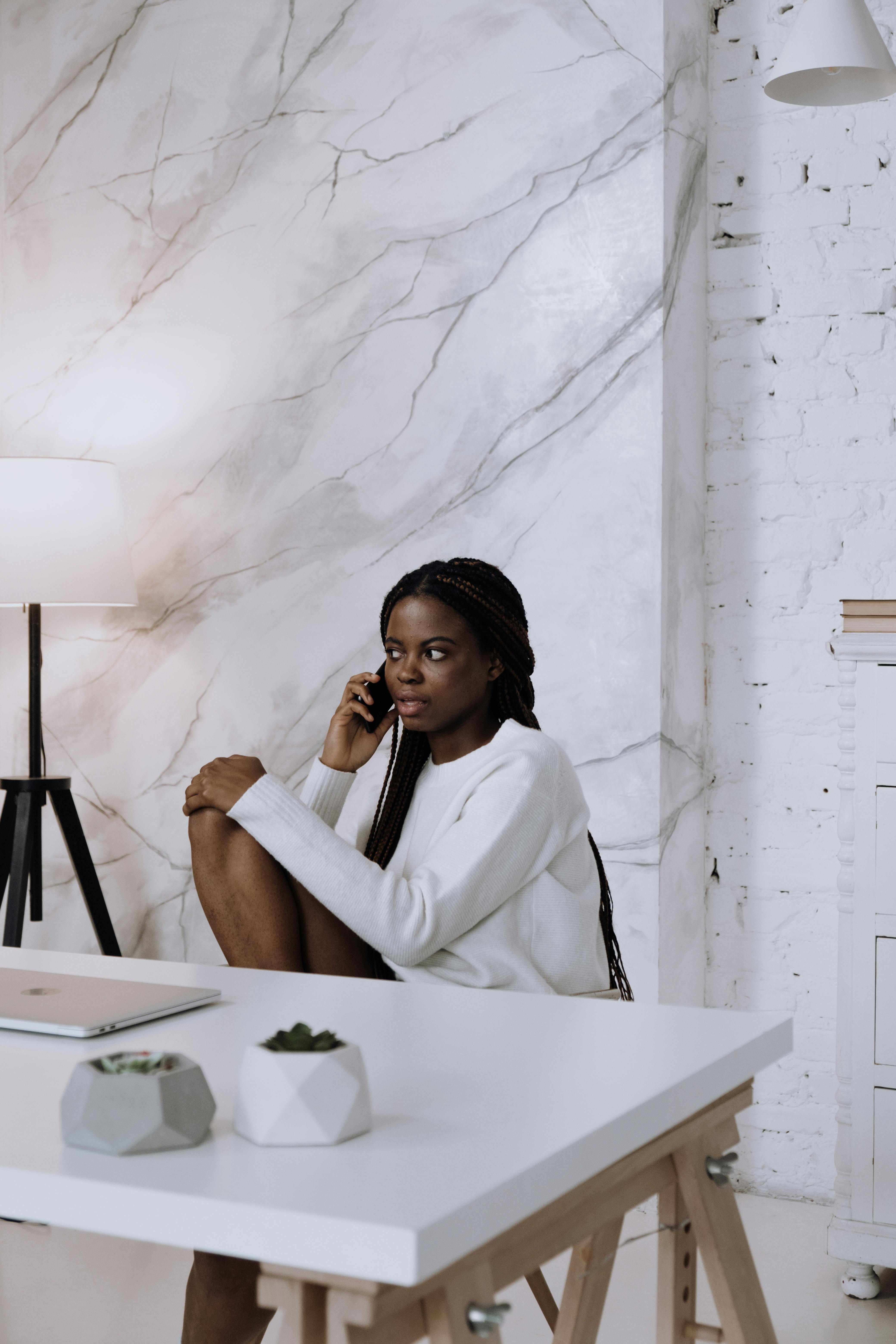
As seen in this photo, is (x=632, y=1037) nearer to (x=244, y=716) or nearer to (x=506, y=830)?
(x=506, y=830)

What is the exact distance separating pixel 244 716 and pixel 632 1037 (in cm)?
187

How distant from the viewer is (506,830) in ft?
5.12

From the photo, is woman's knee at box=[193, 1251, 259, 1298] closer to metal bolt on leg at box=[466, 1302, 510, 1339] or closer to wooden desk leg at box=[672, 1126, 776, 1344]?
wooden desk leg at box=[672, 1126, 776, 1344]

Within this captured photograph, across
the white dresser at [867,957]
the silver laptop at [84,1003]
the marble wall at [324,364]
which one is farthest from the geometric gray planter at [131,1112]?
the marble wall at [324,364]

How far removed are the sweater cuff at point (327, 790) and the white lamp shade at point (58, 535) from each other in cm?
74

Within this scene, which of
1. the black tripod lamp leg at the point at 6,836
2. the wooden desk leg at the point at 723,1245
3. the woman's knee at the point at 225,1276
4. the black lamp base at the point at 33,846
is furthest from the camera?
the black tripod lamp leg at the point at 6,836

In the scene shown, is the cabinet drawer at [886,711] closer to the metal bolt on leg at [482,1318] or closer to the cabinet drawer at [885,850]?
the cabinet drawer at [885,850]

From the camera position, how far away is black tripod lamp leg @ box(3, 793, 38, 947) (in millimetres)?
2523

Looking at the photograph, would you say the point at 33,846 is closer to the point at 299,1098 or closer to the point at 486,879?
the point at 486,879

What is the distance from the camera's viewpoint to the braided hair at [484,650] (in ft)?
5.90

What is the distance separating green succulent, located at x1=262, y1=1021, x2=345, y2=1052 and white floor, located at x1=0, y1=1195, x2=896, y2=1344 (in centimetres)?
138

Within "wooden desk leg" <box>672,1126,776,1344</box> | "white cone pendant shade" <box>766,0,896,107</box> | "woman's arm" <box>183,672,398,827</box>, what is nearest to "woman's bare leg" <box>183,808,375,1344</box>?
"woman's arm" <box>183,672,398,827</box>

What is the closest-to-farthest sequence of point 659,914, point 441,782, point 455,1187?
point 455,1187 < point 441,782 < point 659,914

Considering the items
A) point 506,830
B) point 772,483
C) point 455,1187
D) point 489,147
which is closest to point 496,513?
point 772,483
